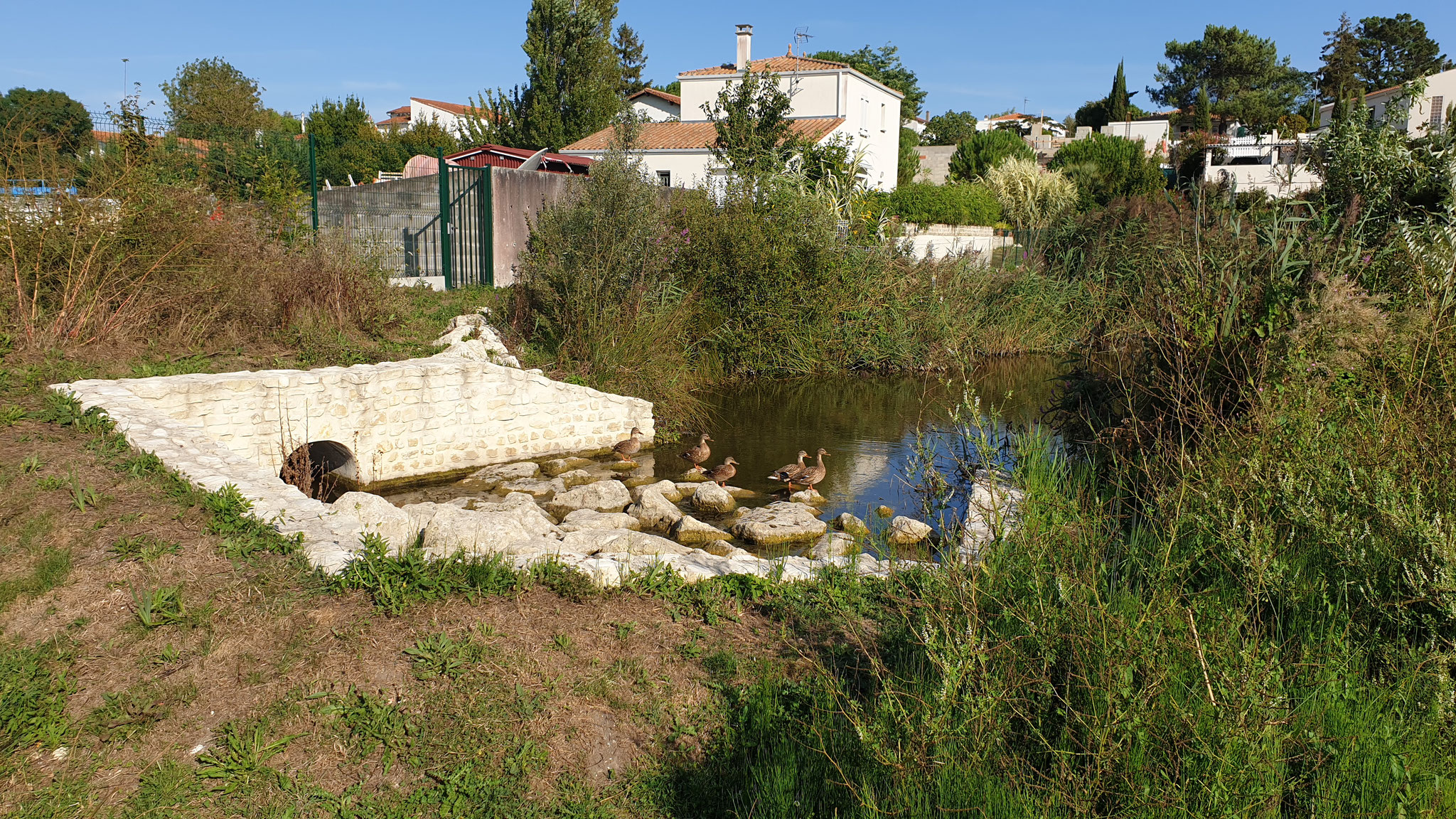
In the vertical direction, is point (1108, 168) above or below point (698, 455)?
above

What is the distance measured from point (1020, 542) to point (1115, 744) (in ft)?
4.31

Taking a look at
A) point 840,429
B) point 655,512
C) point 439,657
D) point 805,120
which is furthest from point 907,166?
point 439,657

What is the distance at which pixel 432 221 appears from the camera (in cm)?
1697

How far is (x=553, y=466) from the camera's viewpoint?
10.5m

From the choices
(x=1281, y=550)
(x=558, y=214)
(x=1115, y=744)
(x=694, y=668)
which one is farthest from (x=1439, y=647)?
(x=558, y=214)

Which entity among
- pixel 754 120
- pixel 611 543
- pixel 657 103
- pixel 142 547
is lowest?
pixel 611 543

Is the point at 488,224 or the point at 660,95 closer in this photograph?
the point at 488,224

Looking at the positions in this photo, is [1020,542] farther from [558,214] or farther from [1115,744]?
[558,214]

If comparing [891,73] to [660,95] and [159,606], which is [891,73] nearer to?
[660,95]

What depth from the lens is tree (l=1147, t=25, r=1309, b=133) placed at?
6050 centimetres

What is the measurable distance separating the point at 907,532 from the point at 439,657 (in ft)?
15.6

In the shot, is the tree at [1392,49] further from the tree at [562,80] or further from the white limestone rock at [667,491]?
the white limestone rock at [667,491]

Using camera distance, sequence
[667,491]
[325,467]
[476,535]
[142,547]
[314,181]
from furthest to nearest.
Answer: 1. [314,181]
2. [325,467]
3. [667,491]
4. [476,535]
5. [142,547]

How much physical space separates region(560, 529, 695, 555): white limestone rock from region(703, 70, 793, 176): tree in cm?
1179
